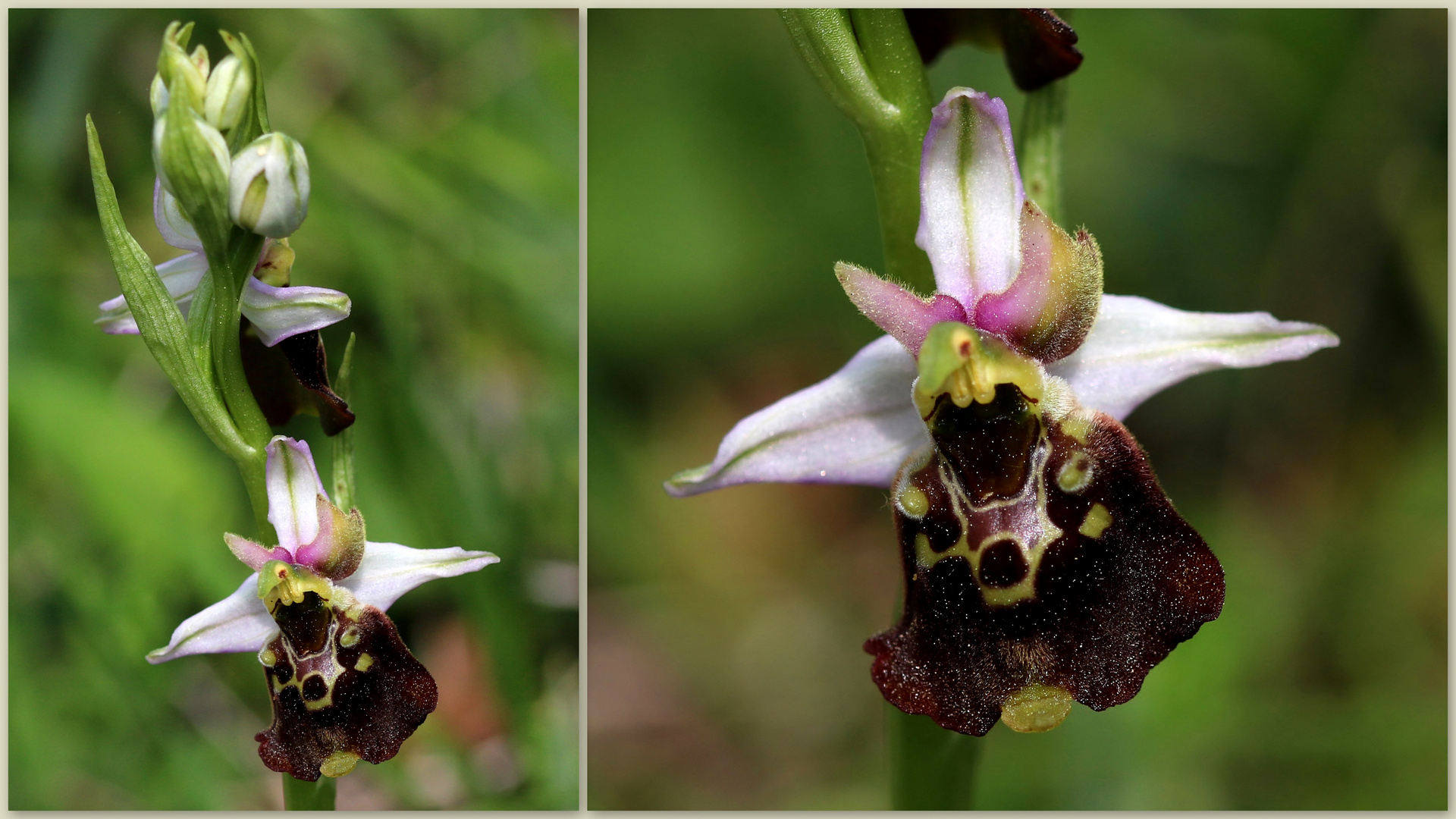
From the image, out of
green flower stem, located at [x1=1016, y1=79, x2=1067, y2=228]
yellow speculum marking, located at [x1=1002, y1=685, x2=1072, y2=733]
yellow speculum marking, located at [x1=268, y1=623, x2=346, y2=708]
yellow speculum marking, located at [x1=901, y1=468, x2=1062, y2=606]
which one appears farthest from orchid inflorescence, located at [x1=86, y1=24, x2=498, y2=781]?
green flower stem, located at [x1=1016, y1=79, x2=1067, y2=228]

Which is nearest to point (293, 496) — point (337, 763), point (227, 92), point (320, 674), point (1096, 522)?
point (320, 674)

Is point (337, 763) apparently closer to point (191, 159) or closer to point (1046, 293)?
point (191, 159)

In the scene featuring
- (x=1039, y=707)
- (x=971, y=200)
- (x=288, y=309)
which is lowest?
(x=1039, y=707)

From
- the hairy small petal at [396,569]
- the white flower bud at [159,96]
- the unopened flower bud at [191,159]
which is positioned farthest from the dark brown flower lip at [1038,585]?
the white flower bud at [159,96]

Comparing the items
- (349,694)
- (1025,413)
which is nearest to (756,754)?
(349,694)

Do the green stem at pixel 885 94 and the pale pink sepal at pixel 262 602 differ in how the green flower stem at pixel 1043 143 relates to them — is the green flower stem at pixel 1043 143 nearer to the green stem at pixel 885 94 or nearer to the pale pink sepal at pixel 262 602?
the green stem at pixel 885 94

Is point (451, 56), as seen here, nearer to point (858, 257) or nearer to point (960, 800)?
point (858, 257)

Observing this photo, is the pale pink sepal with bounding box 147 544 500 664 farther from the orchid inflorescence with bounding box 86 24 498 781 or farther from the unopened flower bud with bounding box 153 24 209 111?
the unopened flower bud with bounding box 153 24 209 111
